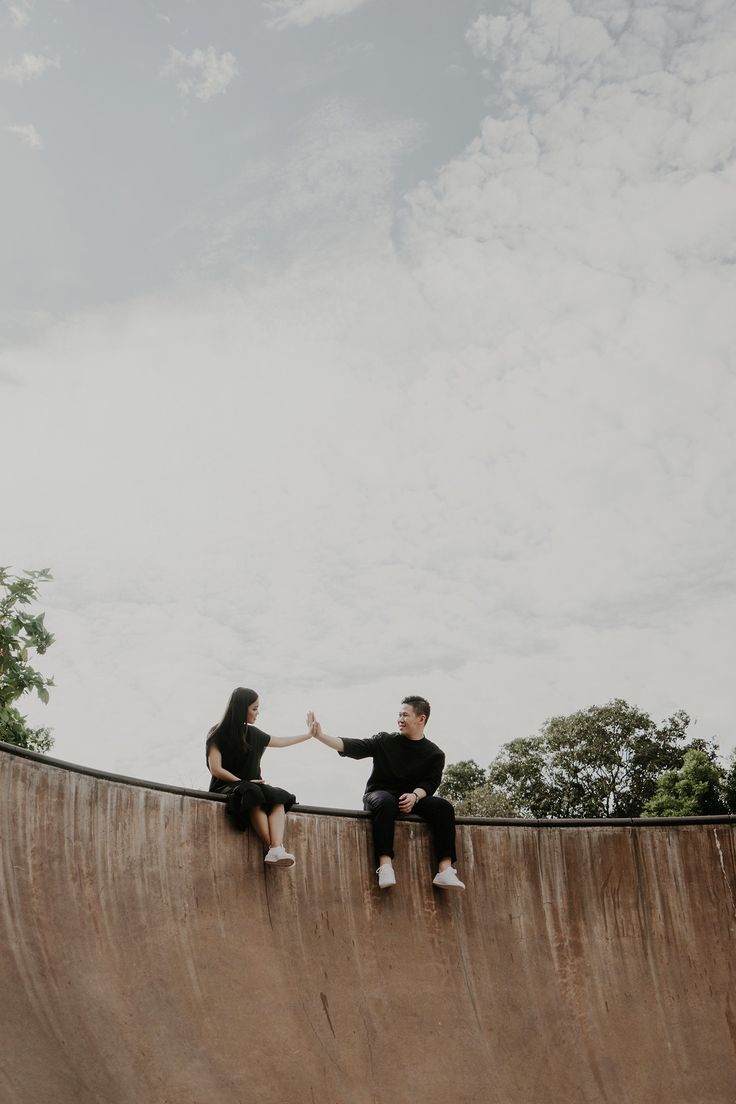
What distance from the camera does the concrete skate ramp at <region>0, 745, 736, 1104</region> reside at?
479 centimetres

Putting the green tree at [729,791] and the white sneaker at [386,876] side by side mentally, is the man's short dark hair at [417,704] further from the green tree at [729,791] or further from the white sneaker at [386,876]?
the green tree at [729,791]

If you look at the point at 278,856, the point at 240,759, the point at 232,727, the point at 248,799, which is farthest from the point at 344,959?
the point at 232,727

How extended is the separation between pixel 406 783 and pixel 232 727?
1.46 m

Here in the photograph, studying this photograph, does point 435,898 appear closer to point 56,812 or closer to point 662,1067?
point 662,1067

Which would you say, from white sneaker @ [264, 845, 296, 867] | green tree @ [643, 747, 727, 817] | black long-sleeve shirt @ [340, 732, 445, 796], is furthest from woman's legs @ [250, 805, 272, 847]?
green tree @ [643, 747, 727, 817]

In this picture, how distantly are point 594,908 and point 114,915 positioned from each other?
3.66 metres

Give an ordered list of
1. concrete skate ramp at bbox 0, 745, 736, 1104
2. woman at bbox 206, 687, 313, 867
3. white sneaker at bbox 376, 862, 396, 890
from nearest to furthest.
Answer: concrete skate ramp at bbox 0, 745, 736, 1104, woman at bbox 206, 687, 313, 867, white sneaker at bbox 376, 862, 396, 890

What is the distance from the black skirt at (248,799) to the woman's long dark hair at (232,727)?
351mm

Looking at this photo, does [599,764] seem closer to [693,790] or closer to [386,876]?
[693,790]

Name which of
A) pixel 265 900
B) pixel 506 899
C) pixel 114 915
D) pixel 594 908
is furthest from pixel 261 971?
pixel 594 908

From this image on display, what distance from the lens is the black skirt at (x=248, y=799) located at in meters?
5.69

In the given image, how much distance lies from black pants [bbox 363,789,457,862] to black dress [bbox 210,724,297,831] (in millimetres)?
648

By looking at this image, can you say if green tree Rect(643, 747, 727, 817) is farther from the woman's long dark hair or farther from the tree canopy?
the woman's long dark hair

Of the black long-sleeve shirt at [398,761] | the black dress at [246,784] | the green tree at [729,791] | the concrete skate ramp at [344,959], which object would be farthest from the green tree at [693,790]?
the black dress at [246,784]
